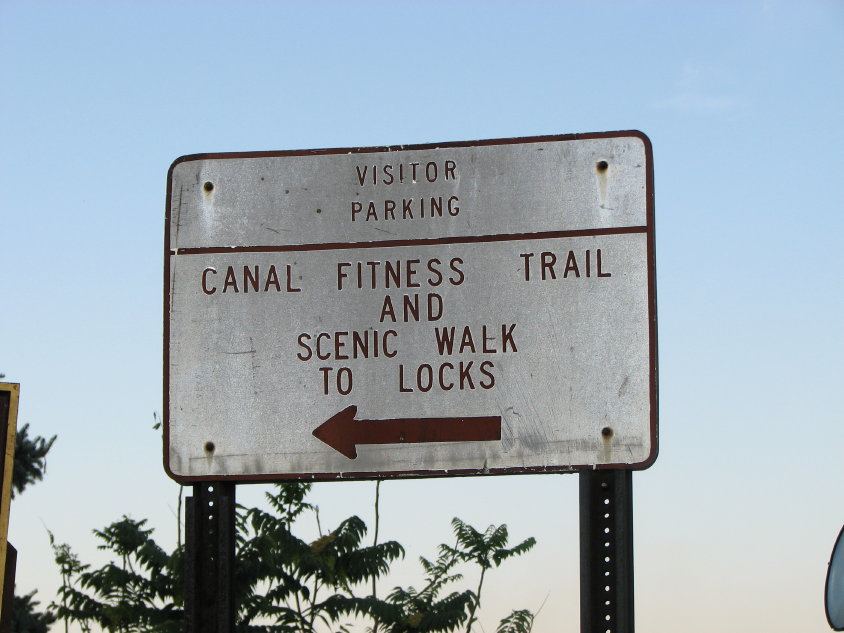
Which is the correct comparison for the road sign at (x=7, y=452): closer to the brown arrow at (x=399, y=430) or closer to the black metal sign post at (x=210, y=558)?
the black metal sign post at (x=210, y=558)

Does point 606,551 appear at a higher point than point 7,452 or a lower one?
lower

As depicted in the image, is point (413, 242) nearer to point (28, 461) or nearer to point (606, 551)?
point (606, 551)

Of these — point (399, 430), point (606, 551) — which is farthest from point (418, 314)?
point (606, 551)

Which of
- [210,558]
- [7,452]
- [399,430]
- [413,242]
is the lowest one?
[210,558]

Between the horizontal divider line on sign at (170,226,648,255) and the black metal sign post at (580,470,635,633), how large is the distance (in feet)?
2.98

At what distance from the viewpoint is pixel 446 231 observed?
16.2 ft

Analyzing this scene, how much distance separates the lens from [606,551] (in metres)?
4.58

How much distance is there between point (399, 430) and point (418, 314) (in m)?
0.45

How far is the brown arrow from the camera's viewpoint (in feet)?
15.6

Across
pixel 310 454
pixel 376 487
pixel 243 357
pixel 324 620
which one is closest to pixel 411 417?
pixel 310 454

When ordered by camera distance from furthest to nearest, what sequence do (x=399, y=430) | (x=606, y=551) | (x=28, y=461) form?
(x=28, y=461), (x=399, y=430), (x=606, y=551)

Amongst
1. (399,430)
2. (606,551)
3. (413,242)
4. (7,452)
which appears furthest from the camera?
(7,452)

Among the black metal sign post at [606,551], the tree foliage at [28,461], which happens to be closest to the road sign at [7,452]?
the black metal sign post at [606,551]

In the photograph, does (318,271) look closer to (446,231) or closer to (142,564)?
(446,231)
